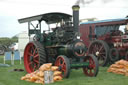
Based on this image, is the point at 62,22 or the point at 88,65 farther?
the point at 62,22

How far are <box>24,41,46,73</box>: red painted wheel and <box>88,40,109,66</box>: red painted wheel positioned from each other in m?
3.43

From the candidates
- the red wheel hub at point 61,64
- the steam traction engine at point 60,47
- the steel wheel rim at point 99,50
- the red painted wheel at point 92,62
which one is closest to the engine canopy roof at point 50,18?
the steam traction engine at point 60,47

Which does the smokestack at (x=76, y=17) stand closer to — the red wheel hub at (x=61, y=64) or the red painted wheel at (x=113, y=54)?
the red wheel hub at (x=61, y=64)

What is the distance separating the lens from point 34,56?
7699mm

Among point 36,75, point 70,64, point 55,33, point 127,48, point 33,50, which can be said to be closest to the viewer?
point 36,75

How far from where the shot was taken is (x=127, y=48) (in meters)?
9.54

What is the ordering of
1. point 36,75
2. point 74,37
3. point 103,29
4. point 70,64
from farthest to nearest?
point 103,29 < point 74,37 < point 70,64 < point 36,75

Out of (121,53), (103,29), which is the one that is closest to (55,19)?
(121,53)

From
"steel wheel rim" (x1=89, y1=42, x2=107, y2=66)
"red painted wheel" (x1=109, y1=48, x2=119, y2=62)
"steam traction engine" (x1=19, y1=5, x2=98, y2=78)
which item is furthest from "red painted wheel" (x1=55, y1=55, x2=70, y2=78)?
"steel wheel rim" (x1=89, y1=42, x2=107, y2=66)

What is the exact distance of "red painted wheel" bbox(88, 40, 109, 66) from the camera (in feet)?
32.4

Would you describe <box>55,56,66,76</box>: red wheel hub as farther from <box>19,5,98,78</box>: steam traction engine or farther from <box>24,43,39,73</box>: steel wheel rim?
<box>24,43,39,73</box>: steel wheel rim

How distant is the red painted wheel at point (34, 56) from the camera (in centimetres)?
724

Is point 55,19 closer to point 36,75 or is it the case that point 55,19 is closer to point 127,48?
point 36,75

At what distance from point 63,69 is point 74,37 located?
112 cm
